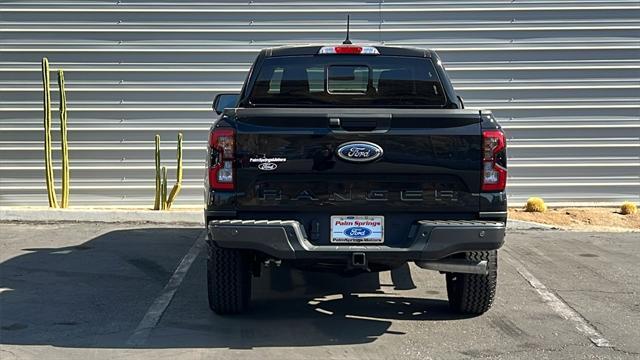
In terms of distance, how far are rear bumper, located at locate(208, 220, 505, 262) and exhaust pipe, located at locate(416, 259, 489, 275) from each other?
0.16 meters

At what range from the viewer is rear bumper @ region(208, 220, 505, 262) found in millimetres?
5043

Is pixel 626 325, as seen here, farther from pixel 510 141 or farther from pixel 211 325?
pixel 510 141

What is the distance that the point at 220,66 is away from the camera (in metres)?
11.5

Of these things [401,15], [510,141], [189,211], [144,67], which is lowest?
[189,211]

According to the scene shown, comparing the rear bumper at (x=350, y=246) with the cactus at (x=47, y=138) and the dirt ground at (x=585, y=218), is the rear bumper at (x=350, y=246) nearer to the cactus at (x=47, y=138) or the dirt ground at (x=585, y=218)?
the dirt ground at (x=585, y=218)

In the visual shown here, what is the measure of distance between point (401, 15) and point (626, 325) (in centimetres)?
678

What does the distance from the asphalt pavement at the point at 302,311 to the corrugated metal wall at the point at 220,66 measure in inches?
115

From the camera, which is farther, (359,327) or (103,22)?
(103,22)

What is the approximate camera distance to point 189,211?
11000 millimetres

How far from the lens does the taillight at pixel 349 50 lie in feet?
20.8

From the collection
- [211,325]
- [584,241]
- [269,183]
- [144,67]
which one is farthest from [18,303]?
[584,241]

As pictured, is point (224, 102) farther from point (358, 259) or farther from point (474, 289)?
point (474, 289)

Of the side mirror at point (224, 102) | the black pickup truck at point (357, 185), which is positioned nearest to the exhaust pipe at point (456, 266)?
the black pickup truck at point (357, 185)

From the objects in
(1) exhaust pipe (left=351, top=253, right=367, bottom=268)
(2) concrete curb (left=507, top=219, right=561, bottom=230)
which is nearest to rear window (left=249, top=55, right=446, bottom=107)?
(1) exhaust pipe (left=351, top=253, right=367, bottom=268)
